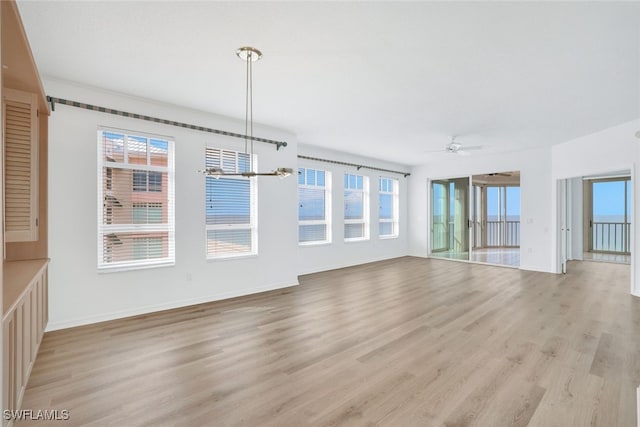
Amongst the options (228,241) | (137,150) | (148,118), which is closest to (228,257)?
A: (228,241)

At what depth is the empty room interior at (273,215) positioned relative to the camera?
86.4 inches

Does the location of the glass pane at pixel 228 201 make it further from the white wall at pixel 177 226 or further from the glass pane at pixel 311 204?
the glass pane at pixel 311 204

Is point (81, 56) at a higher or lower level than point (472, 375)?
higher

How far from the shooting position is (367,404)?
6.97ft

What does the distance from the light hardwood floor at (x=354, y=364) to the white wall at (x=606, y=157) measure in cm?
139

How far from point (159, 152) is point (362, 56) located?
10.0ft

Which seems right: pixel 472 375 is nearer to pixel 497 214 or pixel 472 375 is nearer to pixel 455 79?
pixel 455 79

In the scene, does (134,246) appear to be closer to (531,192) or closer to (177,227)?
(177,227)

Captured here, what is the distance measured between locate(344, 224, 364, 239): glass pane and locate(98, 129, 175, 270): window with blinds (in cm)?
438

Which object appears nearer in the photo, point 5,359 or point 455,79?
point 5,359

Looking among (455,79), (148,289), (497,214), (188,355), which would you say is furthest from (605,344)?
(497,214)


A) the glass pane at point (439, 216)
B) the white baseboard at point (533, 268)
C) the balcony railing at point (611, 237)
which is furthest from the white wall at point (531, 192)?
the balcony railing at point (611, 237)

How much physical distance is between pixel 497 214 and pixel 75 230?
12.1 metres

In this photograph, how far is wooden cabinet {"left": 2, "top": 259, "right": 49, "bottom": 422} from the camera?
177 centimetres
